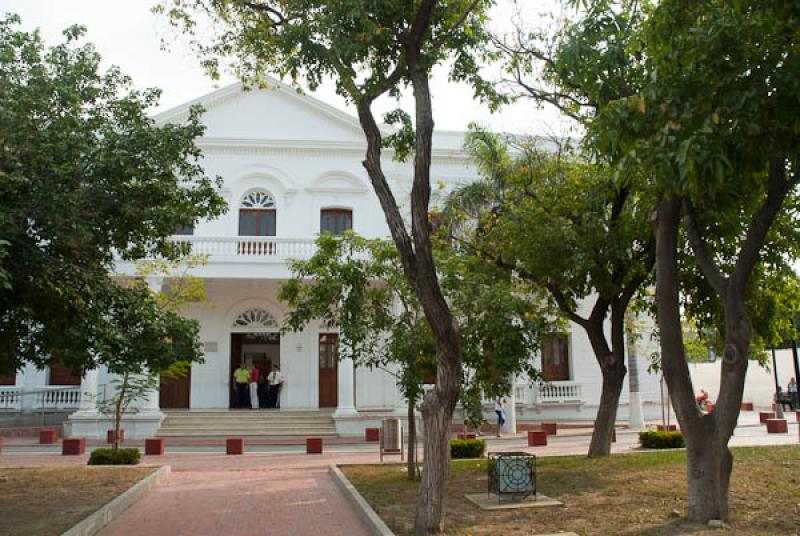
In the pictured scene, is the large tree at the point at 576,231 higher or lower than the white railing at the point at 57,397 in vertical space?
higher

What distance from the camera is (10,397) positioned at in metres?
23.0

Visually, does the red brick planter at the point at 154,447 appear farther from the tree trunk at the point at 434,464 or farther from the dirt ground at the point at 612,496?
the tree trunk at the point at 434,464

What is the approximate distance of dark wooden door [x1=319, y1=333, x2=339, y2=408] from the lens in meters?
24.7

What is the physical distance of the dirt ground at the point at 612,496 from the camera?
802 centimetres

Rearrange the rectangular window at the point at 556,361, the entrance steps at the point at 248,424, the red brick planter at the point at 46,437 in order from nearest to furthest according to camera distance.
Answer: the red brick planter at the point at 46,437 → the entrance steps at the point at 248,424 → the rectangular window at the point at 556,361

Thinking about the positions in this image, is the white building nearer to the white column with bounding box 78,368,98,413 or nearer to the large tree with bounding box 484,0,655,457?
the white column with bounding box 78,368,98,413

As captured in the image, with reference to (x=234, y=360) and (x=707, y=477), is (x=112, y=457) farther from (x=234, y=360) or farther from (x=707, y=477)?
(x=707, y=477)

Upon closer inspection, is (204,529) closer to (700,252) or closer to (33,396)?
(700,252)

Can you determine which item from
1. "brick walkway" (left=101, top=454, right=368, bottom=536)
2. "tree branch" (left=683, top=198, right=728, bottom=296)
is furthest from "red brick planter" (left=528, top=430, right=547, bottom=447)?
"tree branch" (left=683, top=198, right=728, bottom=296)

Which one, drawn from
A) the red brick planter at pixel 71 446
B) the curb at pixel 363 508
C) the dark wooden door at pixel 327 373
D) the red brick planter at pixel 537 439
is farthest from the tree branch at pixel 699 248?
the dark wooden door at pixel 327 373

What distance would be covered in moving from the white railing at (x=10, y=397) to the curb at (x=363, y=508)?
1470cm

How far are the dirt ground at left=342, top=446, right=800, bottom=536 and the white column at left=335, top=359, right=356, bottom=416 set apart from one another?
7468 millimetres

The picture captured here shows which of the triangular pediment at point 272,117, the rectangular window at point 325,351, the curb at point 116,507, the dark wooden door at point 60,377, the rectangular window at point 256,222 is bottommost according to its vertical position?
the curb at point 116,507

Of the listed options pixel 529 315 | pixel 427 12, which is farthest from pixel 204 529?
pixel 427 12
